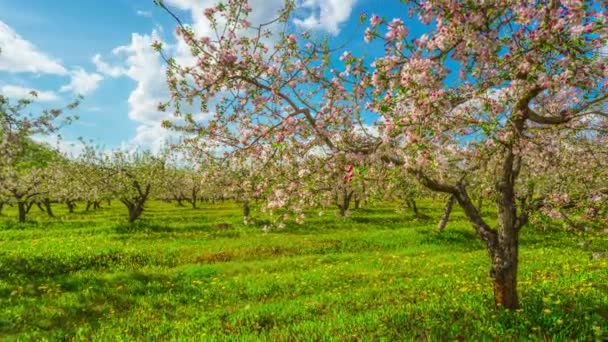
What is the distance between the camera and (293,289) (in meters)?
13.2

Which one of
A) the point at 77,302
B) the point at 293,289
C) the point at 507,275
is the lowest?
the point at 77,302

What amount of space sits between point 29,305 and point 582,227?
1443cm

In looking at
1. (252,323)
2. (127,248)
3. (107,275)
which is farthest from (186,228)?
(252,323)

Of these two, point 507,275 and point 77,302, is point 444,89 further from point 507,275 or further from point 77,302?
point 77,302

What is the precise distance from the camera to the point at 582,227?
295 inches

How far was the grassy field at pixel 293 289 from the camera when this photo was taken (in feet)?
27.0

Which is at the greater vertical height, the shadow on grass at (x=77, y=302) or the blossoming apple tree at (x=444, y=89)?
the blossoming apple tree at (x=444, y=89)

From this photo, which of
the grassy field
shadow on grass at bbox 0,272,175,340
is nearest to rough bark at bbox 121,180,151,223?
the grassy field

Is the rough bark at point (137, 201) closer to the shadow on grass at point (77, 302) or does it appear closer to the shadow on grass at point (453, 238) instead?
the shadow on grass at point (77, 302)

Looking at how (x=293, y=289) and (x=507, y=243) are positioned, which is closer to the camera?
(x=507, y=243)

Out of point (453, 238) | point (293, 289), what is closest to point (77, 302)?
point (293, 289)

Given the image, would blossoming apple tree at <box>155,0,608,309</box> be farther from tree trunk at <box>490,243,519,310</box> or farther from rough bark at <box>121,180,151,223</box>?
rough bark at <box>121,180,151,223</box>

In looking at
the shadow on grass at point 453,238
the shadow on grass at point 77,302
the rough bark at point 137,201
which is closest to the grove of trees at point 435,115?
the shadow on grass at point 77,302

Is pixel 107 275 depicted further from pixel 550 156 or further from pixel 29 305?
pixel 550 156
